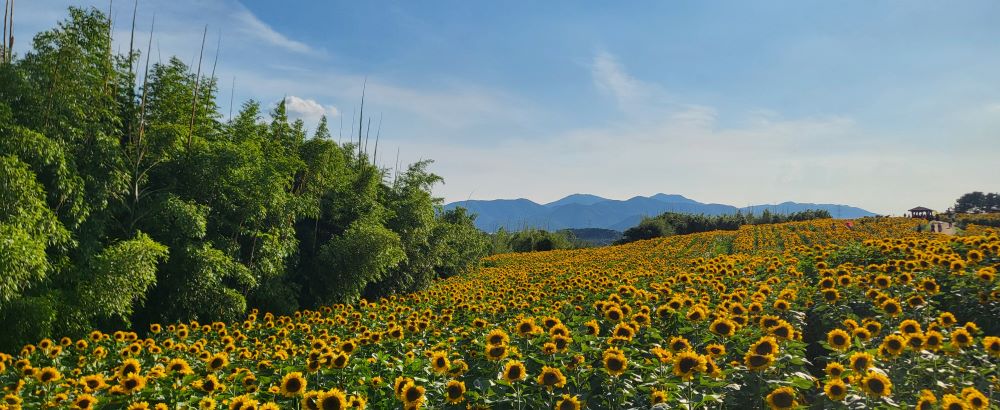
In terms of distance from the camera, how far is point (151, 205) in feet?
34.9

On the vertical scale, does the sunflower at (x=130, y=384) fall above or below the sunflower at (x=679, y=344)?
below

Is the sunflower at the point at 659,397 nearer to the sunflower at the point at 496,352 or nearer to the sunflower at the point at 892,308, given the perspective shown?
the sunflower at the point at 496,352

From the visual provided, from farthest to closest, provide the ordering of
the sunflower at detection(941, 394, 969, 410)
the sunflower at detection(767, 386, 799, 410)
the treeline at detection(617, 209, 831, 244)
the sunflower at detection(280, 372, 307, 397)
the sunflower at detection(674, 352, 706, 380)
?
the treeline at detection(617, 209, 831, 244), the sunflower at detection(280, 372, 307, 397), the sunflower at detection(674, 352, 706, 380), the sunflower at detection(767, 386, 799, 410), the sunflower at detection(941, 394, 969, 410)

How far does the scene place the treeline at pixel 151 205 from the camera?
811 centimetres

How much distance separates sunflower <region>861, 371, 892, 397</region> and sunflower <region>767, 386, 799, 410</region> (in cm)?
48

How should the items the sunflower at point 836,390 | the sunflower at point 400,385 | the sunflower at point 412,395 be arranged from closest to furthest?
1. the sunflower at point 836,390
2. the sunflower at point 412,395
3. the sunflower at point 400,385

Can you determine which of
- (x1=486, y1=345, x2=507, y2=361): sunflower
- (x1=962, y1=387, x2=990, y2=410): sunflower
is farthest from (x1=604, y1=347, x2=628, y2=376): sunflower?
(x1=962, y1=387, x2=990, y2=410): sunflower

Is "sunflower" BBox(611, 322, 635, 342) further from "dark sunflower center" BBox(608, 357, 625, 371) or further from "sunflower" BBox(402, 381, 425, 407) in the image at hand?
"sunflower" BBox(402, 381, 425, 407)

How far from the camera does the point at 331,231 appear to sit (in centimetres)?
1617

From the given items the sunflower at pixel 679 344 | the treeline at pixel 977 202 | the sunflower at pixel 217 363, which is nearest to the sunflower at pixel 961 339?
the sunflower at pixel 679 344

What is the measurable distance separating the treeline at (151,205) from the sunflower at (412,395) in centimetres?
721

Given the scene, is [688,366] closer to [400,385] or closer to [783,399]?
[783,399]

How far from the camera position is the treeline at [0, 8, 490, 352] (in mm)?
8109

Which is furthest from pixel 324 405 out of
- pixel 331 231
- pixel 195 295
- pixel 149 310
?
pixel 331 231
